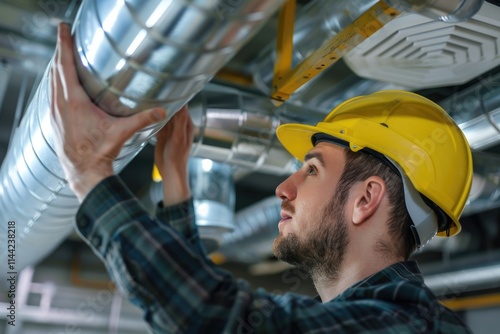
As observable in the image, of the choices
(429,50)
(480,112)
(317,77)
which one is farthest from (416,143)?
(317,77)

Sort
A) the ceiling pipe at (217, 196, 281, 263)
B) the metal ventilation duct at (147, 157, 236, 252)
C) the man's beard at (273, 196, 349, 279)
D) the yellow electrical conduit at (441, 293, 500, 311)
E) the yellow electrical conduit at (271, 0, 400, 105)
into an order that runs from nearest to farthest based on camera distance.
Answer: the man's beard at (273, 196, 349, 279) < the yellow electrical conduit at (271, 0, 400, 105) < the metal ventilation duct at (147, 157, 236, 252) < the ceiling pipe at (217, 196, 281, 263) < the yellow electrical conduit at (441, 293, 500, 311)

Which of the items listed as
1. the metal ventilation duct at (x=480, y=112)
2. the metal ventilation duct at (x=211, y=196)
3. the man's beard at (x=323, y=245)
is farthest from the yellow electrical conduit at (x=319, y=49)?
the metal ventilation duct at (x=211, y=196)

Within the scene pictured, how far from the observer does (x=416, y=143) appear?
1.25 meters

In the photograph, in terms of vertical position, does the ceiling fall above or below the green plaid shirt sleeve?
below

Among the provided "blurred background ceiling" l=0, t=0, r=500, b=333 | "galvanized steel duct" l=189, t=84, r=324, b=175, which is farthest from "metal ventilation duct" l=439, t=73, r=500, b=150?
"galvanized steel duct" l=189, t=84, r=324, b=175

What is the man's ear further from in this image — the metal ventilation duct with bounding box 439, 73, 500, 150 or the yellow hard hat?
the metal ventilation duct with bounding box 439, 73, 500, 150

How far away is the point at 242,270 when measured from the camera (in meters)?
5.80

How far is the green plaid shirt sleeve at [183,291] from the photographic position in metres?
0.81

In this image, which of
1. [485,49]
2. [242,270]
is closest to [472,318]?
[242,270]

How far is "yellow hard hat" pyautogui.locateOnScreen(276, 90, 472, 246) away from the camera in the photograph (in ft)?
4.06

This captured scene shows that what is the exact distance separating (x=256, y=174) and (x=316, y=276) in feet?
8.44

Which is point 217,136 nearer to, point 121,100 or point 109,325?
point 121,100

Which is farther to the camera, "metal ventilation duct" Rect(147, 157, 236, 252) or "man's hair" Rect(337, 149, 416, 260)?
"metal ventilation duct" Rect(147, 157, 236, 252)

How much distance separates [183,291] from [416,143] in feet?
2.25
